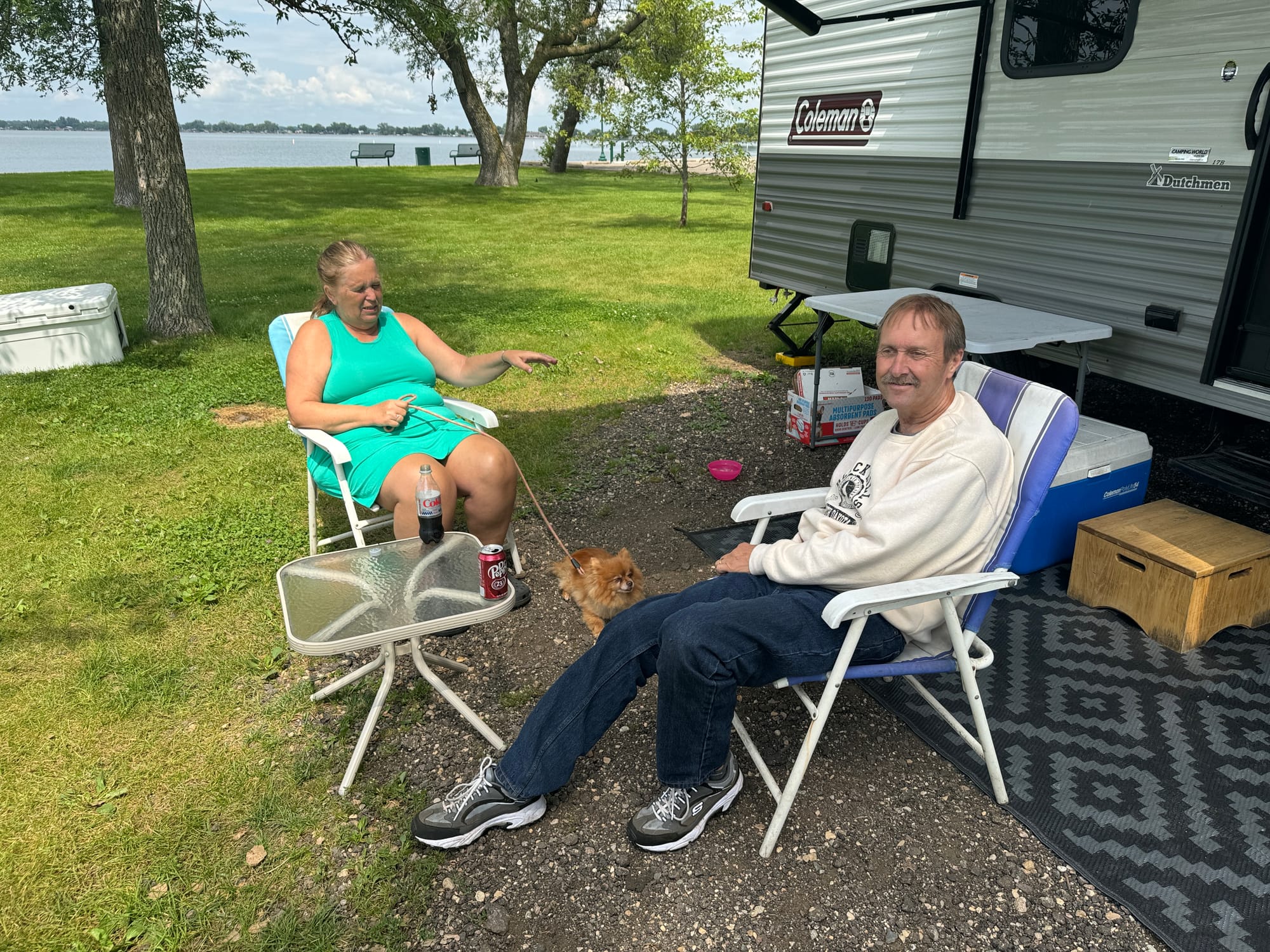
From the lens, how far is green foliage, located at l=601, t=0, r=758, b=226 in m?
14.2

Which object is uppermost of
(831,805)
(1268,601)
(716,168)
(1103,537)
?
(716,168)

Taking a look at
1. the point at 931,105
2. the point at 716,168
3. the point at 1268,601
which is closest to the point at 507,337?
the point at 931,105

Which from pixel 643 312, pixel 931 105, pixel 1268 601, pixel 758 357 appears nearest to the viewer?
pixel 1268 601

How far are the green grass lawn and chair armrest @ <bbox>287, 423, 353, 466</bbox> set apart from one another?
753 millimetres

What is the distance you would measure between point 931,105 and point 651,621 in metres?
4.01

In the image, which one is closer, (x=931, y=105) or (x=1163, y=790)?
(x=1163, y=790)

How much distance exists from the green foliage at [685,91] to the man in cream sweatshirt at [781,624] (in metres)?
13.6

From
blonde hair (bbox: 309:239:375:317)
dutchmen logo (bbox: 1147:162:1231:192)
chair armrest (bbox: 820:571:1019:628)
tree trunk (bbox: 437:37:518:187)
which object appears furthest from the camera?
tree trunk (bbox: 437:37:518:187)

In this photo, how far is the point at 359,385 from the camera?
338 cm

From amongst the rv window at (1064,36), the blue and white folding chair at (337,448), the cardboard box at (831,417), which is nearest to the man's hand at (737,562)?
the blue and white folding chair at (337,448)

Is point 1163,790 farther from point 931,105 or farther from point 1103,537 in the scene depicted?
point 931,105

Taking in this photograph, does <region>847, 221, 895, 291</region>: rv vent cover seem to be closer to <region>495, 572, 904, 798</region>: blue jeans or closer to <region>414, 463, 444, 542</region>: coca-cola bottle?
<region>414, 463, 444, 542</region>: coca-cola bottle

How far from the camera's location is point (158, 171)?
267 inches

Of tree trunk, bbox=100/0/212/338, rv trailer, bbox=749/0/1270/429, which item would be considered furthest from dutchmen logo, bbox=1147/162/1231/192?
tree trunk, bbox=100/0/212/338
